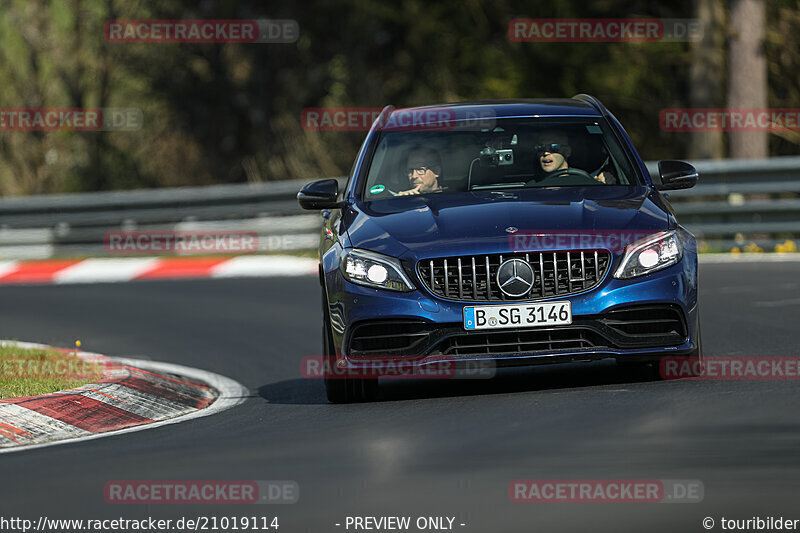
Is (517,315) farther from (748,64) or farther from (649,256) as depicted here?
(748,64)

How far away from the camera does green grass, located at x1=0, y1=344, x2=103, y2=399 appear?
10.0m

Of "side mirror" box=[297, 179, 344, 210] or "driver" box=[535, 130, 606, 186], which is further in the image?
"side mirror" box=[297, 179, 344, 210]

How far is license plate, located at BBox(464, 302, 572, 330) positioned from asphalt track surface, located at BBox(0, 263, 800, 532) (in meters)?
0.44

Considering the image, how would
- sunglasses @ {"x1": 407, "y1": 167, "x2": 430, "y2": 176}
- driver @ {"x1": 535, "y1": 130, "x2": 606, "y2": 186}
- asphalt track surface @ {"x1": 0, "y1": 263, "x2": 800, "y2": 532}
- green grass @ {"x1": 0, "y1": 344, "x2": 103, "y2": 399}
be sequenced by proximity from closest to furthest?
asphalt track surface @ {"x1": 0, "y1": 263, "x2": 800, "y2": 532} → driver @ {"x1": 535, "y1": 130, "x2": 606, "y2": 186} → sunglasses @ {"x1": 407, "y1": 167, "x2": 430, "y2": 176} → green grass @ {"x1": 0, "y1": 344, "x2": 103, "y2": 399}

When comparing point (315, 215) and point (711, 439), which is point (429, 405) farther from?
point (315, 215)

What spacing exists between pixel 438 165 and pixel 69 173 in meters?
29.3

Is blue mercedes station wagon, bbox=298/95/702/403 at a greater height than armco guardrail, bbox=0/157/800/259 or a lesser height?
lesser

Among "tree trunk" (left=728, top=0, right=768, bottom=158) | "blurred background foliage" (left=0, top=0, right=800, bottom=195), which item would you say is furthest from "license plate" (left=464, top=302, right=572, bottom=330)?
"blurred background foliage" (left=0, top=0, right=800, bottom=195)

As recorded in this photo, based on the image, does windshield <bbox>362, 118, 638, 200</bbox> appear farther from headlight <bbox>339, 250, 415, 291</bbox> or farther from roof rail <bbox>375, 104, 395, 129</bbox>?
headlight <bbox>339, 250, 415, 291</bbox>

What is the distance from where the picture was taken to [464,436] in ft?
25.1

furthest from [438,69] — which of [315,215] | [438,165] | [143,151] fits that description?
[438,165]

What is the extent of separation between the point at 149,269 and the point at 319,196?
12.8 m

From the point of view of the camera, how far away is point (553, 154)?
32.4 ft

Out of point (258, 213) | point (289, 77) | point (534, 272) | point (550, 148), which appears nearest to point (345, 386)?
point (534, 272)
